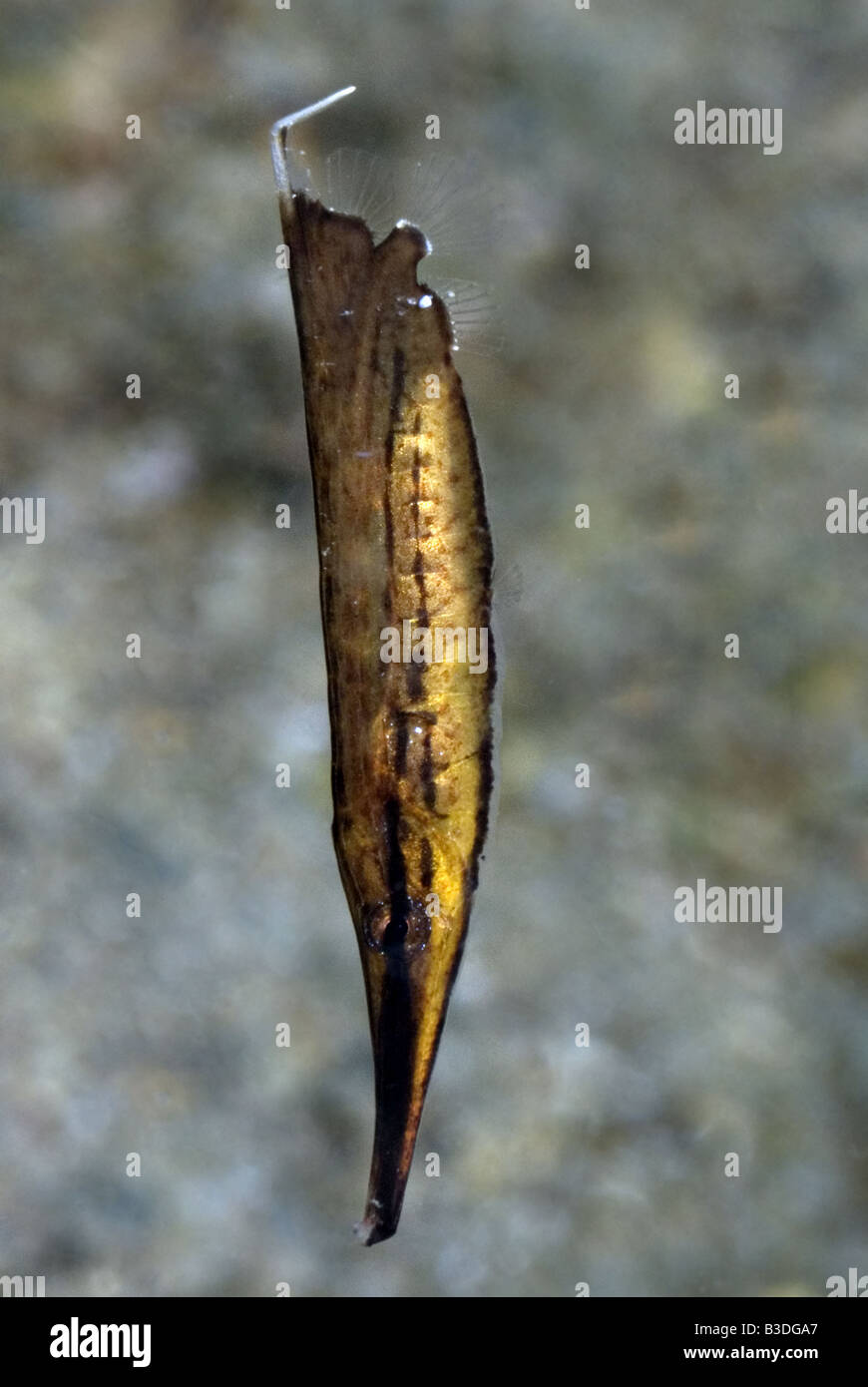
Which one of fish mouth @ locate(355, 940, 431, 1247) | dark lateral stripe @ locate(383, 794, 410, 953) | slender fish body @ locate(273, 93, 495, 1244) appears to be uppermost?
slender fish body @ locate(273, 93, 495, 1244)

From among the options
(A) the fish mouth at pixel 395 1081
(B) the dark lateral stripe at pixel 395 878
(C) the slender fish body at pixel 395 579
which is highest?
(C) the slender fish body at pixel 395 579

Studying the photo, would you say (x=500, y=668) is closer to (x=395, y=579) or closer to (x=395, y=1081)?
(x=395, y=579)

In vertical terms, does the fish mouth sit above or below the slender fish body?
below

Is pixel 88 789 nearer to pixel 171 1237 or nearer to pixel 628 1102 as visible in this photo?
pixel 171 1237

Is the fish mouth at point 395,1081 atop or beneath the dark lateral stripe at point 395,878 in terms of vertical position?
beneath

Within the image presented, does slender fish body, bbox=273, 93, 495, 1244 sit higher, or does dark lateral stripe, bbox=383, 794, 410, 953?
slender fish body, bbox=273, 93, 495, 1244
